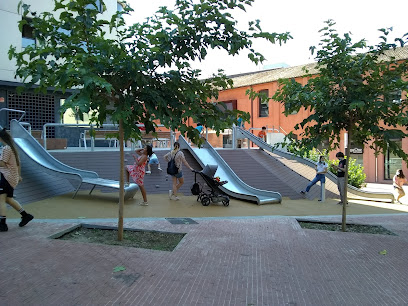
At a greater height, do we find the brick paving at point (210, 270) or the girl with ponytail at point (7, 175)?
the girl with ponytail at point (7, 175)

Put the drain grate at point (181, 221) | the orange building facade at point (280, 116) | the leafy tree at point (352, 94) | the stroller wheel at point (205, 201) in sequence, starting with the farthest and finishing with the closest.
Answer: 1. the orange building facade at point (280, 116)
2. the stroller wheel at point (205, 201)
3. the drain grate at point (181, 221)
4. the leafy tree at point (352, 94)

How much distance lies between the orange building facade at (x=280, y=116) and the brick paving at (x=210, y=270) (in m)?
18.5

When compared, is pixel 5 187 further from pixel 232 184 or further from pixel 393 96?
pixel 232 184

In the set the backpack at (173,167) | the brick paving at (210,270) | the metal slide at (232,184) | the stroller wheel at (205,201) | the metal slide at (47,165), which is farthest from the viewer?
the metal slide at (232,184)

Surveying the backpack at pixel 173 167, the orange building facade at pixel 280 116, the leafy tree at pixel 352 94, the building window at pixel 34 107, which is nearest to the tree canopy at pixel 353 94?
the leafy tree at pixel 352 94

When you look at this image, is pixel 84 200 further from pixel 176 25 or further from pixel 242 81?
pixel 242 81

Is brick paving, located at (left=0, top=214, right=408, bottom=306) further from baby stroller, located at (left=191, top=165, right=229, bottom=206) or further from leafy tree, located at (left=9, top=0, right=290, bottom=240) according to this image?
baby stroller, located at (left=191, top=165, right=229, bottom=206)

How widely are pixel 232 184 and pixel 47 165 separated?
585 centimetres

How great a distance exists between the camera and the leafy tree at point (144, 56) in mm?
5188

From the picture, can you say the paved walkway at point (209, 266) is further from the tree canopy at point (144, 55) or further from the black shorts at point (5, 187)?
the tree canopy at point (144, 55)

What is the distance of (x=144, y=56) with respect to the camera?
5707 millimetres

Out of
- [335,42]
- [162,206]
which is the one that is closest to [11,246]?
[162,206]

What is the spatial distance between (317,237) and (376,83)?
3.14m

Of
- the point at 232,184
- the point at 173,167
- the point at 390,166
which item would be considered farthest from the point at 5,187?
the point at 390,166
